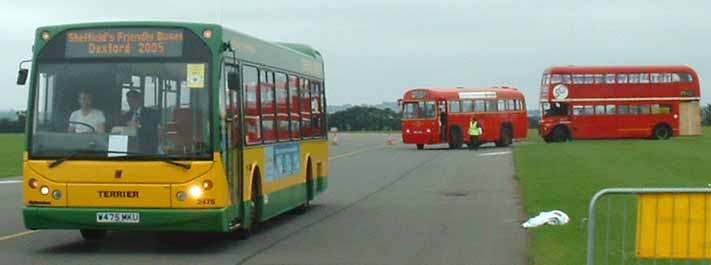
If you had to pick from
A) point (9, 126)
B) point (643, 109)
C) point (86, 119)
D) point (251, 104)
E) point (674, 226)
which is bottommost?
point (674, 226)

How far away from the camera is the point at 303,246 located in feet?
48.7

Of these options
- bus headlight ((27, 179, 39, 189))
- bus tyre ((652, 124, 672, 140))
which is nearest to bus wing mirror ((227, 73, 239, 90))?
bus headlight ((27, 179, 39, 189))

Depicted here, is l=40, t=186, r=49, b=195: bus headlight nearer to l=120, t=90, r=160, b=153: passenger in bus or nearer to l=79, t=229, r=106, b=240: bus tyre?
l=120, t=90, r=160, b=153: passenger in bus

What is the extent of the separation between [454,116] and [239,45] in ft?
141

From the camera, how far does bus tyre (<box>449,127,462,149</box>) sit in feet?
188

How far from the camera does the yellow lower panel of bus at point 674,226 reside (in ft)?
32.8

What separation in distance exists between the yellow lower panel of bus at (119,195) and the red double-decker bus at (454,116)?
4321 cm

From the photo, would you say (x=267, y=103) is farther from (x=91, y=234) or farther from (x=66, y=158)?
A: (x=66, y=158)

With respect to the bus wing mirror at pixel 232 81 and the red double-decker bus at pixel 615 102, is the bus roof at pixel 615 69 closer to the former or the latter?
the red double-decker bus at pixel 615 102

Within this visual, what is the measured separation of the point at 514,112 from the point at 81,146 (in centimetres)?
4787

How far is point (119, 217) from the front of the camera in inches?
534

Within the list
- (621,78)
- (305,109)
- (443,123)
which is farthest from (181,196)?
(621,78)

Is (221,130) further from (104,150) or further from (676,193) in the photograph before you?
(676,193)

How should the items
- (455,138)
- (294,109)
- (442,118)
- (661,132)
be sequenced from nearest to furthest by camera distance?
(294,109)
(442,118)
(455,138)
(661,132)
